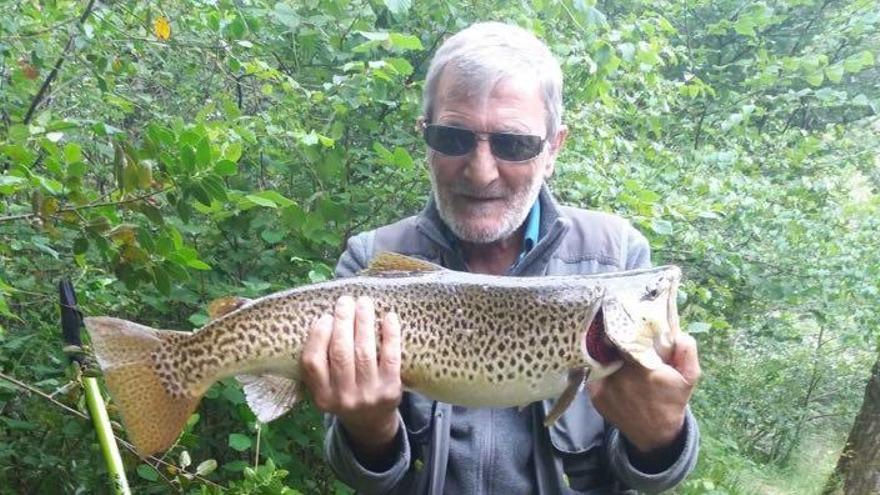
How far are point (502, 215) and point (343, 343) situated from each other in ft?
2.53

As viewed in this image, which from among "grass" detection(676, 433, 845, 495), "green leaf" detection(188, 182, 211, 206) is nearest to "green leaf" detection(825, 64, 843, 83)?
"grass" detection(676, 433, 845, 495)

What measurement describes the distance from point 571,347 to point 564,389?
124mm

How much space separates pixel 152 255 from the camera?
2.88 m

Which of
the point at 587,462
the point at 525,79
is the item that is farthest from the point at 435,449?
the point at 525,79

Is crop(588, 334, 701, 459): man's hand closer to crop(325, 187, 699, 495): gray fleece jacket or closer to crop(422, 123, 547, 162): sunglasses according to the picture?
crop(325, 187, 699, 495): gray fleece jacket

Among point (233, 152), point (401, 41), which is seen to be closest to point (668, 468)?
point (233, 152)

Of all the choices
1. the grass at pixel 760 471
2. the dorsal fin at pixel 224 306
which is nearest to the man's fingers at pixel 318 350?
the dorsal fin at pixel 224 306

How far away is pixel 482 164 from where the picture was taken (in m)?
2.56

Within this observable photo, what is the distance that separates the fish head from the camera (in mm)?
2117

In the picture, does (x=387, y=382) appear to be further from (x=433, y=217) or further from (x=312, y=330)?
(x=433, y=217)

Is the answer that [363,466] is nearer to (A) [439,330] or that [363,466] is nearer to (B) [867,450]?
(A) [439,330]

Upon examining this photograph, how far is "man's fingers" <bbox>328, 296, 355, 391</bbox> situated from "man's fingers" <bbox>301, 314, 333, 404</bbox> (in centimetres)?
2

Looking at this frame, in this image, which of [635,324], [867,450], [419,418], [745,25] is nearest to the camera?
[635,324]

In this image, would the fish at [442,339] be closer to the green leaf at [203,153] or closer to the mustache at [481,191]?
the mustache at [481,191]
